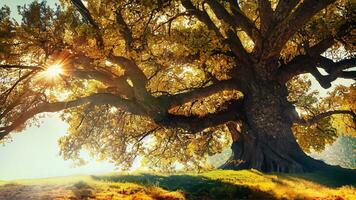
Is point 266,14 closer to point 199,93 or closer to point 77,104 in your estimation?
point 199,93

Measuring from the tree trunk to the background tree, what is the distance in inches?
2.2

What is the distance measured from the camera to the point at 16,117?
1856 centimetres

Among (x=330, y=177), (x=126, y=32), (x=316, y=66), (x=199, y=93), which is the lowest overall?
(x=330, y=177)

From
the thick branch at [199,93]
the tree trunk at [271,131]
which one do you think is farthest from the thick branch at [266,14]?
the thick branch at [199,93]

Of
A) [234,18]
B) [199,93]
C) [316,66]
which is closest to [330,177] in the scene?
[316,66]

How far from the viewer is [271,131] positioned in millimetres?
21734

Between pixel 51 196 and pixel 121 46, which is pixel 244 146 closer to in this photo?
pixel 121 46

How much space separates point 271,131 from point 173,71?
6.36 metres

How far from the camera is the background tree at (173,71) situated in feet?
51.4

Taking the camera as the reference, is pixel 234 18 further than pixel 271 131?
No

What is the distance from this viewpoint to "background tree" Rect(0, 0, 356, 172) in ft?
51.4

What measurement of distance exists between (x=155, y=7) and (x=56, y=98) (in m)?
8.31

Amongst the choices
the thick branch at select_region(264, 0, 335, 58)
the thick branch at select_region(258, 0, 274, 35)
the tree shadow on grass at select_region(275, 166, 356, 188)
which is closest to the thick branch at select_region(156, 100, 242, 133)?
the tree shadow on grass at select_region(275, 166, 356, 188)

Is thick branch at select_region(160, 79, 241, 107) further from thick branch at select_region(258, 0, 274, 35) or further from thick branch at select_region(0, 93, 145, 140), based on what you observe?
thick branch at select_region(258, 0, 274, 35)
